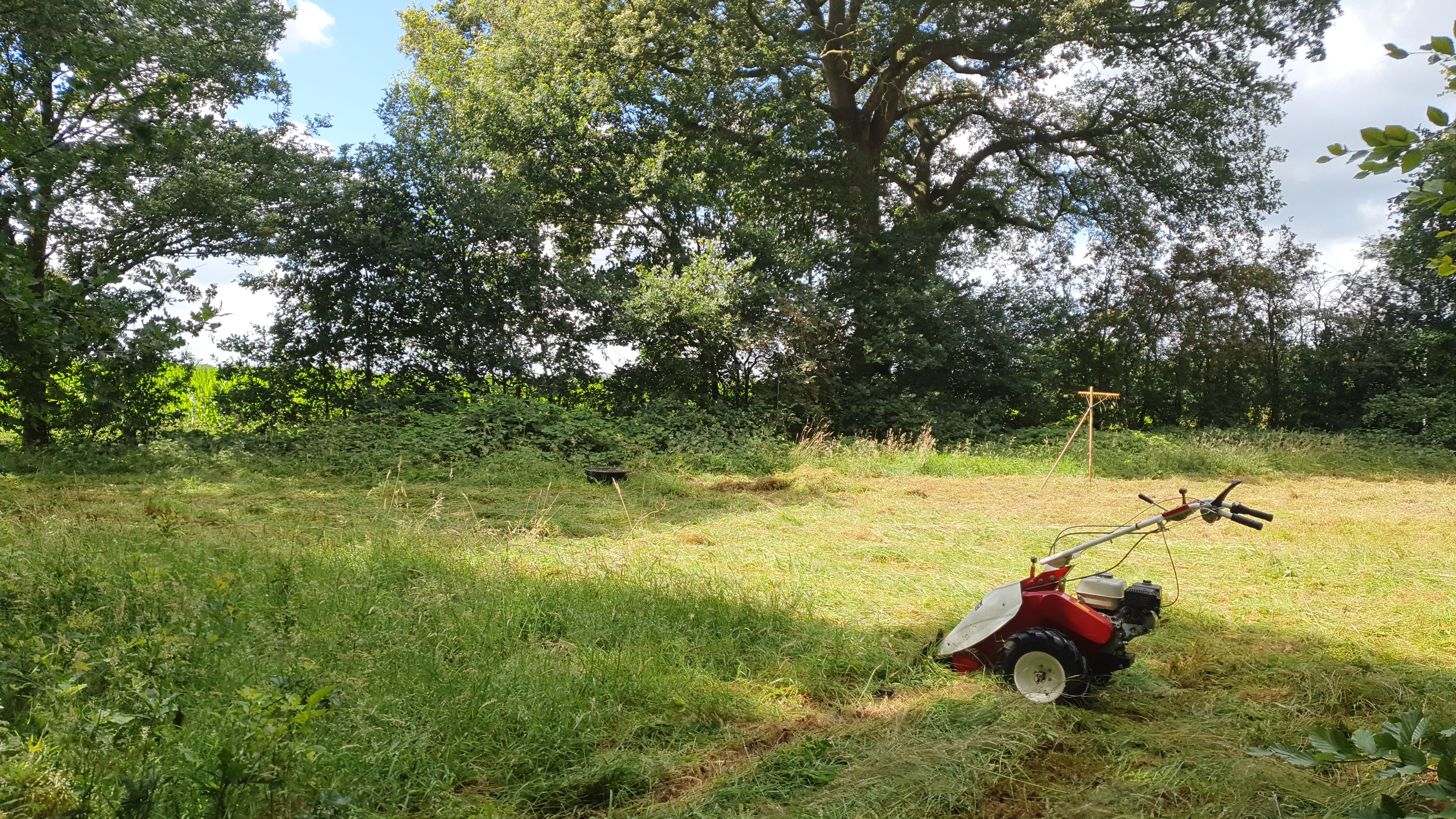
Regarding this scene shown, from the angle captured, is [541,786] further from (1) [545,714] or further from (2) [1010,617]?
(2) [1010,617]

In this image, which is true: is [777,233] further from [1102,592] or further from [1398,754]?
[1398,754]

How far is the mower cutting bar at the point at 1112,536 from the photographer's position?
3484mm

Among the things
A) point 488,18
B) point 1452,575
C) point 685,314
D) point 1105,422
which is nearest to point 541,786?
point 1452,575

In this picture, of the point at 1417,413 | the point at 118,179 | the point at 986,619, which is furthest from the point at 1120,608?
the point at 1417,413

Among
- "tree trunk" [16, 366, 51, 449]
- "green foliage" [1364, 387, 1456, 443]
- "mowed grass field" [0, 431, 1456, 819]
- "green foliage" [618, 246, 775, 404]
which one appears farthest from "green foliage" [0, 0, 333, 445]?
"green foliage" [1364, 387, 1456, 443]

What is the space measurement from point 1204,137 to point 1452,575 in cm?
1336

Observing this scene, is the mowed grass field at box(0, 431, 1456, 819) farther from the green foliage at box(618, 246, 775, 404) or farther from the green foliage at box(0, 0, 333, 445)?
the green foliage at box(618, 246, 775, 404)

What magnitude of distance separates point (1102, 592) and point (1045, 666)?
0.51 meters

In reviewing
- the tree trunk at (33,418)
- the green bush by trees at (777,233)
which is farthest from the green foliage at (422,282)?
the tree trunk at (33,418)

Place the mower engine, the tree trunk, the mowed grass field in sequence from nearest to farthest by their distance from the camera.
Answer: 1. the mowed grass field
2. the mower engine
3. the tree trunk

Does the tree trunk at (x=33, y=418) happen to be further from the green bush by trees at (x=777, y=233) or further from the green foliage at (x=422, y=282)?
the green foliage at (x=422, y=282)

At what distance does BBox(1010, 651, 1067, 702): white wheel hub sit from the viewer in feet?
11.8

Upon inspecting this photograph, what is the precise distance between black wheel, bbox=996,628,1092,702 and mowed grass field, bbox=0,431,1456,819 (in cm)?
17

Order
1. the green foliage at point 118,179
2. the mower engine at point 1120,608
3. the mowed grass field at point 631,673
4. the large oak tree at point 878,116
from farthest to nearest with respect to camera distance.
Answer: the large oak tree at point 878,116, the green foliage at point 118,179, the mower engine at point 1120,608, the mowed grass field at point 631,673
